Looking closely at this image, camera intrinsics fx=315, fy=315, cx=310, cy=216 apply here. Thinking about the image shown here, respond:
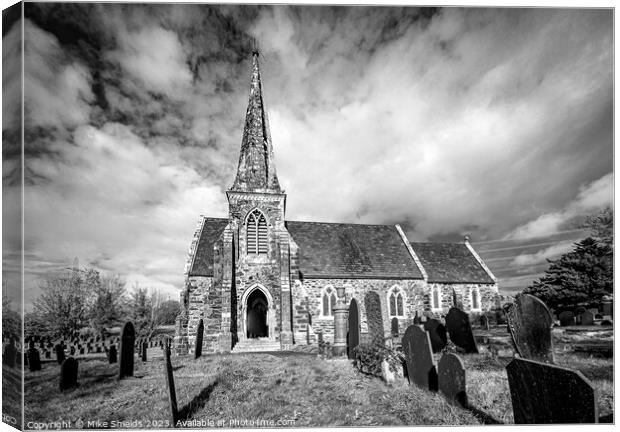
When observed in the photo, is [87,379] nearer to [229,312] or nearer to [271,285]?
[229,312]

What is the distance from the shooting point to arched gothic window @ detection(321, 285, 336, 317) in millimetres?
17797

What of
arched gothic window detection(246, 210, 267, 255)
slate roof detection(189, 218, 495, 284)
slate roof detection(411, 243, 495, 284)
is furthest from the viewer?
slate roof detection(411, 243, 495, 284)

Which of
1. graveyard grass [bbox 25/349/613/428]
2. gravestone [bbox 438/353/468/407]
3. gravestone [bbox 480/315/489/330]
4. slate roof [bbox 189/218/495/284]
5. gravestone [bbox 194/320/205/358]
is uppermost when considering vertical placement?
slate roof [bbox 189/218/495/284]

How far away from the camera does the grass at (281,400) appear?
5281 millimetres

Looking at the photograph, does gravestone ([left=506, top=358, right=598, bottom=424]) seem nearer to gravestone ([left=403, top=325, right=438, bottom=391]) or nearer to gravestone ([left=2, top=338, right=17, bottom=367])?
gravestone ([left=403, top=325, right=438, bottom=391])

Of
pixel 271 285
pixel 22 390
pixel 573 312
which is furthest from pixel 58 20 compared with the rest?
pixel 573 312

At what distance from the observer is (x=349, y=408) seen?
18.3 feet

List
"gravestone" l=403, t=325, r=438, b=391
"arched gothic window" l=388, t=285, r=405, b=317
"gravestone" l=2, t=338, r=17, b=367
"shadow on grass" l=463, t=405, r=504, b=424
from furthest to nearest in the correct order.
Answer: "arched gothic window" l=388, t=285, r=405, b=317 → "gravestone" l=403, t=325, r=438, b=391 → "gravestone" l=2, t=338, r=17, b=367 → "shadow on grass" l=463, t=405, r=504, b=424

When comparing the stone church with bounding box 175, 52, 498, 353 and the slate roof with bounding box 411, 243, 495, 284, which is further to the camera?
the slate roof with bounding box 411, 243, 495, 284

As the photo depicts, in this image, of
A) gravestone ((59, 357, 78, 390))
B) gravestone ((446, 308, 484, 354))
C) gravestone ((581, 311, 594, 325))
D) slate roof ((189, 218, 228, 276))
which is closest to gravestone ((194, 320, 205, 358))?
slate roof ((189, 218, 228, 276))

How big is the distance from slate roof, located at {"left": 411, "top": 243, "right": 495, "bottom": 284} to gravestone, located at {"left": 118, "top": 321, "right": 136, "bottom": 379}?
16.9 meters

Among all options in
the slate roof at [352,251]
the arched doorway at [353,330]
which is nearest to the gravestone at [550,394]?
the arched doorway at [353,330]

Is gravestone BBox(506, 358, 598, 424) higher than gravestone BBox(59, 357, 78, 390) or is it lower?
higher

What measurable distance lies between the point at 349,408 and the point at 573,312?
12494 mm
